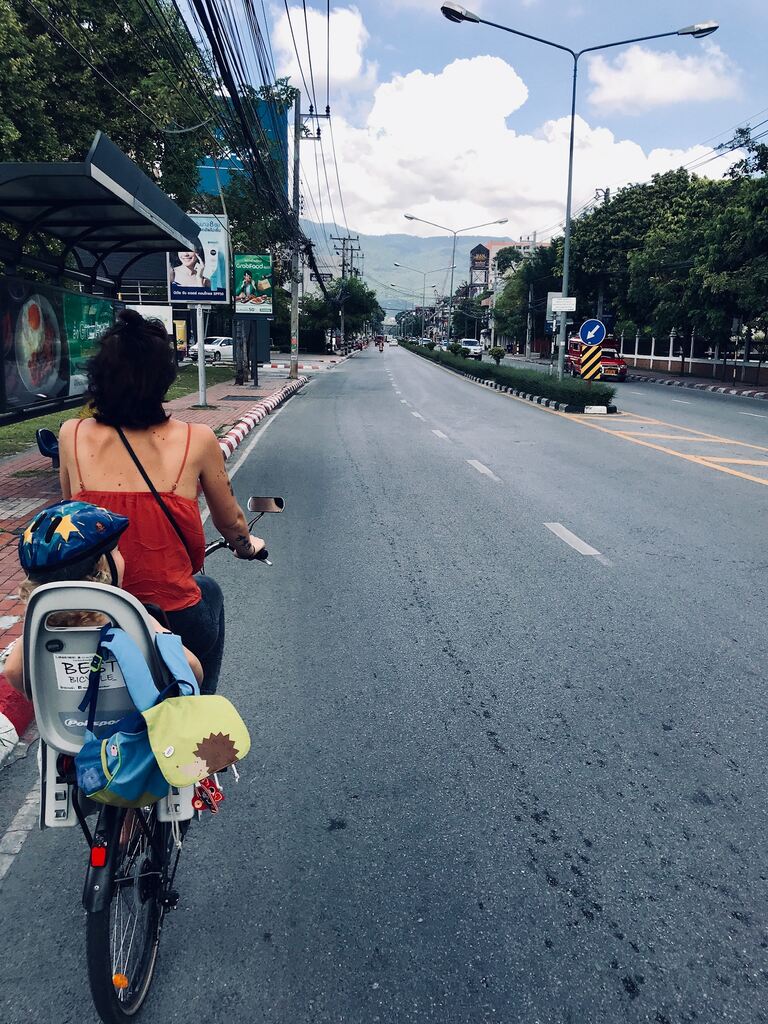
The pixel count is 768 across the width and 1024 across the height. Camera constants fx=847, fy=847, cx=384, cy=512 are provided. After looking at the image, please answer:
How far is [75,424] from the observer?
2430mm

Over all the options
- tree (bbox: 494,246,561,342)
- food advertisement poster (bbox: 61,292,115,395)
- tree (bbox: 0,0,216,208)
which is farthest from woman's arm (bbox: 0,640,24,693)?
tree (bbox: 494,246,561,342)

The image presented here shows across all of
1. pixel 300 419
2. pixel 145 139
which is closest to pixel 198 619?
pixel 300 419

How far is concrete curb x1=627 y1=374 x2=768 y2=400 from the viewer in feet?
95.9

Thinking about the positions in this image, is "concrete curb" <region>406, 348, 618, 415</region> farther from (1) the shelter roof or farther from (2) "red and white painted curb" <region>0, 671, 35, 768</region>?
(2) "red and white painted curb" <region>0, 671, 35, 768</region>

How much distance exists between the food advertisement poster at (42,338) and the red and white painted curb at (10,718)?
4.84 metres

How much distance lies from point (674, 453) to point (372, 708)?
10.1m

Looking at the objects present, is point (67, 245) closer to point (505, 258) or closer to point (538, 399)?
point (538, 399)

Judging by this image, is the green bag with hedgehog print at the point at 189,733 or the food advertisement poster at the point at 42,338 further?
the food advertisement poster at the point at 42,338

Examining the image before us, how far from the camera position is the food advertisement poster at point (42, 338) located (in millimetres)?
8039

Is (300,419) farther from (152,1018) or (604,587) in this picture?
(152,1018)

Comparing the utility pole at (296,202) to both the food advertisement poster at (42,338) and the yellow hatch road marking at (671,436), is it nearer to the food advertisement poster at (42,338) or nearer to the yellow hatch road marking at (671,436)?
the yellow hatch road marking at (671,436)

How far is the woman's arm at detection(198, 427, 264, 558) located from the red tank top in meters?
0.08

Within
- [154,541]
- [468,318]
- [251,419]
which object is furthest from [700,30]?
[468,318]

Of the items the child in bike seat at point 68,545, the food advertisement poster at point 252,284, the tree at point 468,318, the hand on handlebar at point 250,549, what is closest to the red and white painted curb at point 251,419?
the food advertisement poster at point 252,284
